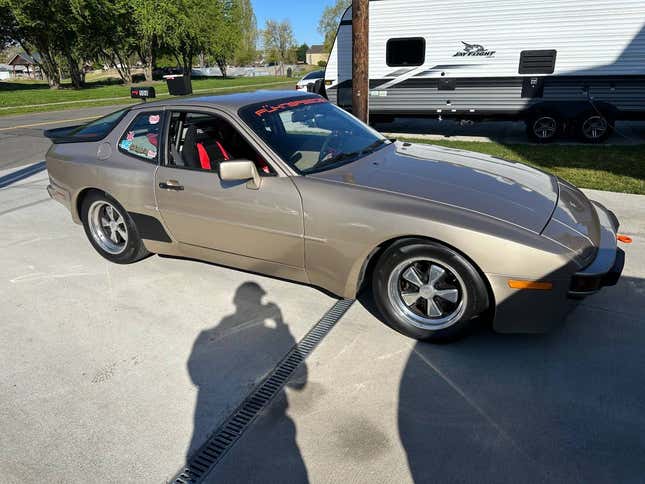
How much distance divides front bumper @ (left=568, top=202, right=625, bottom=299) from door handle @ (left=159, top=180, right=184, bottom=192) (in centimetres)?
280

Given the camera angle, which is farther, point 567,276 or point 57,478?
point 567,276

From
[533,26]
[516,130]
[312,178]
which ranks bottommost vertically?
[516,130]

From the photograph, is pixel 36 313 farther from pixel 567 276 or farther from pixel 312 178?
pixel 567 276

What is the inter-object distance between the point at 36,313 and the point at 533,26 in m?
10.3

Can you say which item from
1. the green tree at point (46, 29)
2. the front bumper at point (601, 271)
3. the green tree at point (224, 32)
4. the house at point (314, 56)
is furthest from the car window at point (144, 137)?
the house at point (314, 56)

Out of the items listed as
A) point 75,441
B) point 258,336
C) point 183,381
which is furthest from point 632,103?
point 75,441

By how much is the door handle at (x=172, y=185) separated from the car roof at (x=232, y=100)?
2.16 feet

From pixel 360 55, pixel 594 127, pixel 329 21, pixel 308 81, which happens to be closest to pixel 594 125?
pixel 594 127

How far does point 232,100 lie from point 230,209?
0.97 meters

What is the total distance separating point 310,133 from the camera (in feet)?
12.8

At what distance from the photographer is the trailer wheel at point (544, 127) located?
403 inches

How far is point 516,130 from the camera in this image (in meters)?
12.7

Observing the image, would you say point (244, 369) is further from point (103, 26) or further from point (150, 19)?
point (150, 19)

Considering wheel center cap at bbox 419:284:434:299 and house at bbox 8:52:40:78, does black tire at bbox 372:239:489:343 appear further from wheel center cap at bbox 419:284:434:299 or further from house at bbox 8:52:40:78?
house at bbox 8:52:40:78
